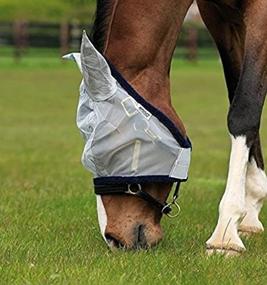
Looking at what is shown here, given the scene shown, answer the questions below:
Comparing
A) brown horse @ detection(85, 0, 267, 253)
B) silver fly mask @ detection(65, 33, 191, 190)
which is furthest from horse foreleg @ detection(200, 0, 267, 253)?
silver fly mask @ detection(65, 33, 191, 190)

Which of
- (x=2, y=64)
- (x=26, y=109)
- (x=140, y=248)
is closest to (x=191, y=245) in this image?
(x=140, y=248)

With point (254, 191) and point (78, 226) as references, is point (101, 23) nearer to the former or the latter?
point (78, 226)

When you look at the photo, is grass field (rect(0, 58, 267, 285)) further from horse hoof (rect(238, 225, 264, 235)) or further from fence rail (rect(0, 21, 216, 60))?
fence rail (rect(0, 21, 216, 60))

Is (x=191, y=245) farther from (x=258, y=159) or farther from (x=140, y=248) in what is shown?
(x=258, y=159)

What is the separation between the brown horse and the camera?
4.74m

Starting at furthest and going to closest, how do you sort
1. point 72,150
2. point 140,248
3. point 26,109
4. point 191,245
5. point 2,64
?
point 2,64, point 26,109, point 72,150, point 191,245, point 140,248

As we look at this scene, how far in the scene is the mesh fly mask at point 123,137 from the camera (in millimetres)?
4734

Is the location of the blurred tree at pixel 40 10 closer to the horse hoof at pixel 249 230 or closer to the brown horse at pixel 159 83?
the horse hoof at pixel 249 230

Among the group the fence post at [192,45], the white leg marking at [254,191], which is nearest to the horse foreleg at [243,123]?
the white leg marking at [254,191]

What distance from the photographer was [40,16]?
182ft

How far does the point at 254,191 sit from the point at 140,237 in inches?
56.0

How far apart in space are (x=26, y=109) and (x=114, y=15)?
16548 mm

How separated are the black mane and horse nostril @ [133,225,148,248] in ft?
2.99

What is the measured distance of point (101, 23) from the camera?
4.88m
